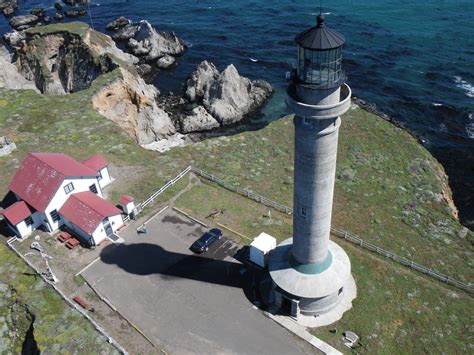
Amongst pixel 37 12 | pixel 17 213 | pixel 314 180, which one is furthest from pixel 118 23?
pixel 314 180

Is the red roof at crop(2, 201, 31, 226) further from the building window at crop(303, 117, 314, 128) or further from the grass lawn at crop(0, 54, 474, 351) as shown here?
the building window at crop(303, 117, 314, 128)

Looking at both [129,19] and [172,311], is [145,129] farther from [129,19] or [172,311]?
[129,19]

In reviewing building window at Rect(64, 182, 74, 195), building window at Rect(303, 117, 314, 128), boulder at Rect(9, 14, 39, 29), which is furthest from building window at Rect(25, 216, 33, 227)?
boulder at Rect(9, 14, 39, 29)

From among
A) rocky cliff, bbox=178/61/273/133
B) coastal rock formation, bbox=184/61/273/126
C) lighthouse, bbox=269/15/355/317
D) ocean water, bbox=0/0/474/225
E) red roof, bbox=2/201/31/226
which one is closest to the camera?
lighthouse, bbox=269/15/355/317

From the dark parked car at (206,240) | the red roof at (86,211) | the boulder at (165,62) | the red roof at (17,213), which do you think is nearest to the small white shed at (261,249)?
the dark parked car at (206,240)

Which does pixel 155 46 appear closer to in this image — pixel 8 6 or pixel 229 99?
pixel 229 99

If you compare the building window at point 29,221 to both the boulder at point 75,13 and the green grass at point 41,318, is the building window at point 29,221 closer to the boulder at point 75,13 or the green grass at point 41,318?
the green grass at point 41,318

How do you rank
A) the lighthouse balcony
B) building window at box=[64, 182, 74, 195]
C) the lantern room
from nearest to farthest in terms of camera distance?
1. the lantern room
2. the lighthouse balcony
3. building window at box=[64, 182, 74, 195]

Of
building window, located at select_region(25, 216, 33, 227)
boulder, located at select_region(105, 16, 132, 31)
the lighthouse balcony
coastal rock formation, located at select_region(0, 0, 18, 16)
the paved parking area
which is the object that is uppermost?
the lighthouse balcony
